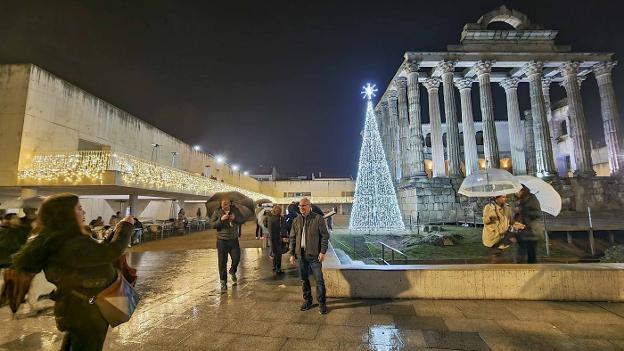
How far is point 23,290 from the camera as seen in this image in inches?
104

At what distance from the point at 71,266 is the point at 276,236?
19.3 ft

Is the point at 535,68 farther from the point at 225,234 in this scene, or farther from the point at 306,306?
the point at 306,306

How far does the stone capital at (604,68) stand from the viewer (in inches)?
950

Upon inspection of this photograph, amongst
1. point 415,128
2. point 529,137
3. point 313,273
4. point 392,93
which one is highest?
point 392,93

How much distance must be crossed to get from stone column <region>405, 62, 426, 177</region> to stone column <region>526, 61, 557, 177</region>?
9.53 m

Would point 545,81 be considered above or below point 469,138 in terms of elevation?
above

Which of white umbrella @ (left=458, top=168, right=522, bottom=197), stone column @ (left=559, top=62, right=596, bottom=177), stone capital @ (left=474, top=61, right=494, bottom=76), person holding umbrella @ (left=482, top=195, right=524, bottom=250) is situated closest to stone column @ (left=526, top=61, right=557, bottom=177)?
stone column @ (left=559, top=62, right=596, bottom=177)

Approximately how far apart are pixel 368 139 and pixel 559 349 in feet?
49.1

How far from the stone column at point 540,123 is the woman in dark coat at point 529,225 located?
2199cm

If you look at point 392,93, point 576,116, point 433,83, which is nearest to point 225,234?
point 433,83

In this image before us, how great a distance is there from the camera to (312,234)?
4879 mm

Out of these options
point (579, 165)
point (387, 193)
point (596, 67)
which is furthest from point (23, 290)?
point (596, 67)

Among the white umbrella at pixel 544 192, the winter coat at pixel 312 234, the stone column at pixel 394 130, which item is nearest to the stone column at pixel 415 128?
the stone column at pixel 394 130

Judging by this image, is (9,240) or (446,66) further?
(446,66)
